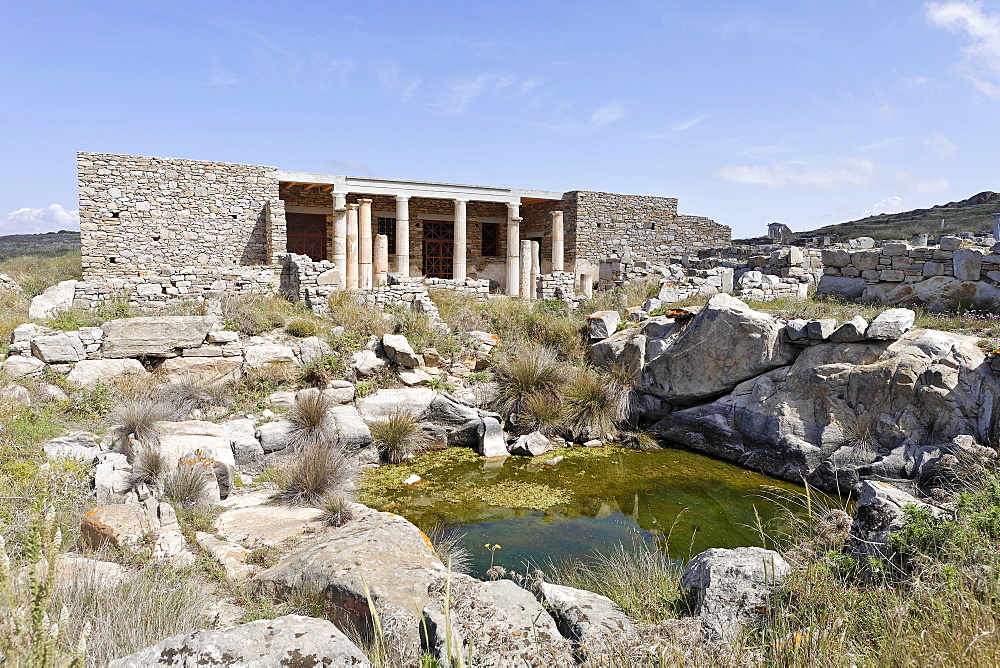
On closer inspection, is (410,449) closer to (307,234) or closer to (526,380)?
(526,380)

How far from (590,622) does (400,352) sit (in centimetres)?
755

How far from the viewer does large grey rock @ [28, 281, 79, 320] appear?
449 inches

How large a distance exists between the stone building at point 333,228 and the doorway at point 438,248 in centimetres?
4

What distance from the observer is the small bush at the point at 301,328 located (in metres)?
11.2

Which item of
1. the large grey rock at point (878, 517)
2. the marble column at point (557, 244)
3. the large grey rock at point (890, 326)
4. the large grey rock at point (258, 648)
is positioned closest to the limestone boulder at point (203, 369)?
the large grey rock at point (258, 648)

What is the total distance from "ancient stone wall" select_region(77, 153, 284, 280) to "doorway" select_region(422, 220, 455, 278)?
6268mm

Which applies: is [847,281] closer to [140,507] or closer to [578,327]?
[578,327]

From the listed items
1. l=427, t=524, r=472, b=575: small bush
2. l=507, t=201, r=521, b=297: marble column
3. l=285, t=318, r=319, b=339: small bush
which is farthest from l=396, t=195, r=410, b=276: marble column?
l=427, t=524, r=472, b=575: small bush

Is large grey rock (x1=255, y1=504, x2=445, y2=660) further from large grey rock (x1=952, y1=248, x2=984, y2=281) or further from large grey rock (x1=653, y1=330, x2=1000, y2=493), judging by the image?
large grey rock (x1=952, y1=248, x2=984, y2=281)

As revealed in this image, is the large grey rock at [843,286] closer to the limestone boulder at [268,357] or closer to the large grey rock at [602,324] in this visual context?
the large grey rock at [602,324]

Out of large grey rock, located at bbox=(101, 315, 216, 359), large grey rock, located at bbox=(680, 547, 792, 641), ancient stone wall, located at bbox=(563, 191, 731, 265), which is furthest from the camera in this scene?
ancient stone wall, located at bbox=(563, 191, 731, 265)

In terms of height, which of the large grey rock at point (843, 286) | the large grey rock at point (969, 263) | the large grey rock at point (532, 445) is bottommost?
the large grey rock at point (532, 445)

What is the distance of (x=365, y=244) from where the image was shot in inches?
714

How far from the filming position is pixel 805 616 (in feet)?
11.1
